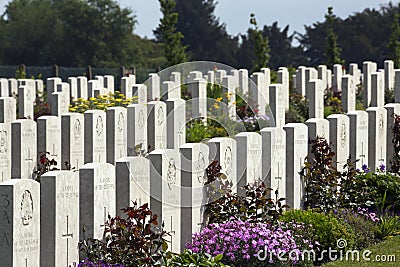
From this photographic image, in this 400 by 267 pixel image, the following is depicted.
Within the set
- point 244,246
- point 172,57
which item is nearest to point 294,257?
point 244,246

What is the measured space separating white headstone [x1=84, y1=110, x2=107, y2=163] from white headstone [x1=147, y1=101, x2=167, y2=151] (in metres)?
0.83

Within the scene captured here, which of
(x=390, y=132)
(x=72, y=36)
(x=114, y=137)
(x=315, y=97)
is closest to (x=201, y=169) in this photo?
(x=114, y=137)

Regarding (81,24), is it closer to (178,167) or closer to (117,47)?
(117,47)

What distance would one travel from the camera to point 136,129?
41.4ft

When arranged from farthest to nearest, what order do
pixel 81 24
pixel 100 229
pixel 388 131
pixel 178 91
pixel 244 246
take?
pixel 81 24
pixel 178 91
pixel 388 131
pixel 244 246
pixel 100 229

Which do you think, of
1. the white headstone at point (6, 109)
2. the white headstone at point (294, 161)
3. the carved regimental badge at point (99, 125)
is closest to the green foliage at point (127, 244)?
the white headstone at point (294, 161)

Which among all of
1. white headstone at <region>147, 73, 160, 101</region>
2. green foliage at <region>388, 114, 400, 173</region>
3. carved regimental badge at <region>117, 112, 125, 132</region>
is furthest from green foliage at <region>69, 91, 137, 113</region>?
green foliage at <region>388, 114, 400, 173</region>

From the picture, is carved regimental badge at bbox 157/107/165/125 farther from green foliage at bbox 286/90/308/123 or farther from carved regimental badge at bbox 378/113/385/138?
green foliage at bbox 286/90/308/123

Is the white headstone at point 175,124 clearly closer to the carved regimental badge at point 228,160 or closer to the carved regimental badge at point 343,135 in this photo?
the carved regimental badge at point 343,135

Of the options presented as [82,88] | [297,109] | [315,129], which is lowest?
[315,129]

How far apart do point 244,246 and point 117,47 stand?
158 feet

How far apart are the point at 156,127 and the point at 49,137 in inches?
79.9

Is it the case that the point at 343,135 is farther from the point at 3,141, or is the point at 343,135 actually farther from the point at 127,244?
the point at 127,244

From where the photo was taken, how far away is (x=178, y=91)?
1752 cm
